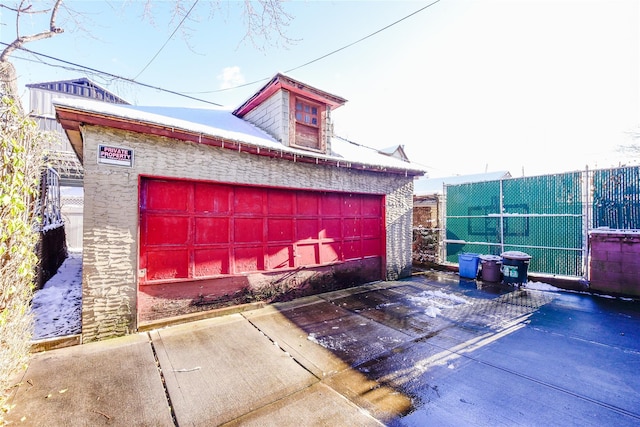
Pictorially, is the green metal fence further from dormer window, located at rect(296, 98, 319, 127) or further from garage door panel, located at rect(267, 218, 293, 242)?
garage door panel, located at rect(267, 218, 293, 242)

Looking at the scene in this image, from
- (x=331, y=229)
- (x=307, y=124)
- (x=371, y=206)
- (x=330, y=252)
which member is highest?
(x=307, y=124)

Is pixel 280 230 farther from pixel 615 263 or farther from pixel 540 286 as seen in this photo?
pixel 615 263

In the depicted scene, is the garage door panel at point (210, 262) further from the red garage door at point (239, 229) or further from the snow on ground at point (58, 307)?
the snow on ground at point (58, 307)

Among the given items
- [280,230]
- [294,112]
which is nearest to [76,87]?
[294,112]

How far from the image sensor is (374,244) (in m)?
7.93

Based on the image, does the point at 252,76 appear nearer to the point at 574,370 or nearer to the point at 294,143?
the point at 294,143

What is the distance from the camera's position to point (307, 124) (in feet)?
23.3

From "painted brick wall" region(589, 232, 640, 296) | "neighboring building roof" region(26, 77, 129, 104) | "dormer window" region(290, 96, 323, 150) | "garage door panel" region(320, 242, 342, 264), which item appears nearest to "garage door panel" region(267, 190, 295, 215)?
"garage door panel" region(320, 242, 342, 264)

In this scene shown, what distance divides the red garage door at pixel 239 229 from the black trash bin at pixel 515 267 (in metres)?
3.93

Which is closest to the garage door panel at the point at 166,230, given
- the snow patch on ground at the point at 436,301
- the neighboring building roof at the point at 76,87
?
the snow patch on ground at the point at 436,301

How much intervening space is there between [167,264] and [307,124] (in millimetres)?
4783

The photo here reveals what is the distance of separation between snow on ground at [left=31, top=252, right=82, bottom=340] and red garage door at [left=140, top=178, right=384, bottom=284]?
4.42 ft

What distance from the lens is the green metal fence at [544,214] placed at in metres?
6.44

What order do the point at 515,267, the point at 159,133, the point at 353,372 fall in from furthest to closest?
the point at 515,267
the point at 159,133
the point at 353,372
